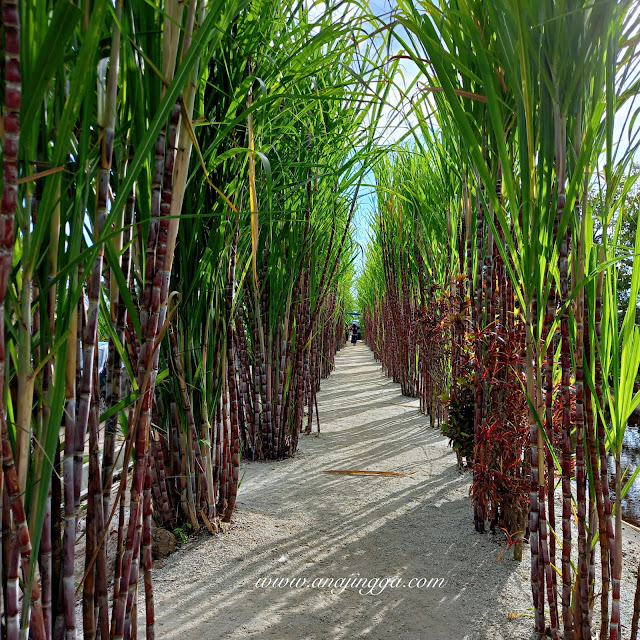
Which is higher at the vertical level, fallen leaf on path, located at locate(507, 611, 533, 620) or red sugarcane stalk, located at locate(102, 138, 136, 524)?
red sugarcane stalk, located at locate(102, 138, 136, 524)

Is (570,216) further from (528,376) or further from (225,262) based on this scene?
(225,262)

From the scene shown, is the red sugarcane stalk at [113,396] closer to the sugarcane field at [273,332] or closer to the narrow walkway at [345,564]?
the sugarcane field at [273,332]

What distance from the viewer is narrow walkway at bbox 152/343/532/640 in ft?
4.04

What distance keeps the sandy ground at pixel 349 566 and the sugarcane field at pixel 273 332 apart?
0.01m

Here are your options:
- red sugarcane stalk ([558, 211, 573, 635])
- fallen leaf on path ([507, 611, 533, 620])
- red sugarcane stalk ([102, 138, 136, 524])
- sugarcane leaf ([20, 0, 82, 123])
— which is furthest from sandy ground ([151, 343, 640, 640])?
sugarcane leaf ([20, 0, 82, 123])

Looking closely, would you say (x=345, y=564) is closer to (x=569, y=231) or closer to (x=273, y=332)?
(x=569, y=231)

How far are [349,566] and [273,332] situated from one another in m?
1.22

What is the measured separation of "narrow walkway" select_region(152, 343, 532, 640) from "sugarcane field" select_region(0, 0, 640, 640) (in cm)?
1

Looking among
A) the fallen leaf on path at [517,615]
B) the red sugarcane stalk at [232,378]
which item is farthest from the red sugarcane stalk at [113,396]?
the fallen leaf on path at [517,615]

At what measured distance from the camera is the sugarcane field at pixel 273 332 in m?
0.65

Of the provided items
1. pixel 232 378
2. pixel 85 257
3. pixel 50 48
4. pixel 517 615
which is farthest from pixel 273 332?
pixel 50 48

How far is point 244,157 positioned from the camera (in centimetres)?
139

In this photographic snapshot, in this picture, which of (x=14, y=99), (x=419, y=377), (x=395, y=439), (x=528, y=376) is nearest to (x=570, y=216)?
(x=528, y=376)

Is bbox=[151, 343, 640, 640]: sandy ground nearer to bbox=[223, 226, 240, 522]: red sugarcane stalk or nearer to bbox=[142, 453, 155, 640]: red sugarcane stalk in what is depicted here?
bbox=[223, 226, 240, 522]: red sugarcane stalk
